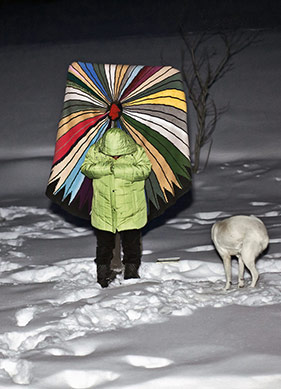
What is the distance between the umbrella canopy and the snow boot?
0.38 metres

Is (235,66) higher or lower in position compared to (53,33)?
lower

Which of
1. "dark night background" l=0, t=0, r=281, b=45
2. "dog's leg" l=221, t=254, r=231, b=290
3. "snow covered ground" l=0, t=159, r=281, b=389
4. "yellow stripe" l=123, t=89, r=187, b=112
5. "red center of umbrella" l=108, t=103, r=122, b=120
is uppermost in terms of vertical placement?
"dark night background" l=0, t=0, r=281, b=45

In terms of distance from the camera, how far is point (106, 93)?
4.65 metres

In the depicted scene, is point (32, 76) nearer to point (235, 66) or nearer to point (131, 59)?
point (131, 59)

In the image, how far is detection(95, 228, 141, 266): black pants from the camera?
4438 mm

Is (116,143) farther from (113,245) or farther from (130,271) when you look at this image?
(130,271)

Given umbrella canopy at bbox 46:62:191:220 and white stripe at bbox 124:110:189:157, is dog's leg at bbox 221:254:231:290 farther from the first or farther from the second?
white stripe at bbox 124:110:189:157

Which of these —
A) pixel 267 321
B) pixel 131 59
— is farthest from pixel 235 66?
pixel 267 321

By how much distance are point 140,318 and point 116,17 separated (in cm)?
1529

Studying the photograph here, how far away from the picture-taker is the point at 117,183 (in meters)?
4.29

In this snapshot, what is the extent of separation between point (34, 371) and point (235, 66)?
384 inches

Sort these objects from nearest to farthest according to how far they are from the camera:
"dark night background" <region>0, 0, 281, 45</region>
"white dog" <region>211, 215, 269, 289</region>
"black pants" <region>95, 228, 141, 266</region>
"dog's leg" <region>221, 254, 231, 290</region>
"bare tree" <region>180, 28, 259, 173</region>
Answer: "white dog" <region>211, 215, 269, 289</region> → "dog's leg" <region>221, 254, 231, 290</region> → "black pants" <region>95, 228, 141, 266</region> → "bare tree" <region>180, 28, 259, 173</region> → "dark night background" <region>0, 0, 281, 45</region>

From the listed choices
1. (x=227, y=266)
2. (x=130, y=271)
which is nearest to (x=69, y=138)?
(x=130, y=271)

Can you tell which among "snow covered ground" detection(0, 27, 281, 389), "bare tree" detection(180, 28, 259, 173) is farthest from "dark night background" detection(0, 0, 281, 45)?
"snow covered ground" detection(0, 27, 281, 389)
